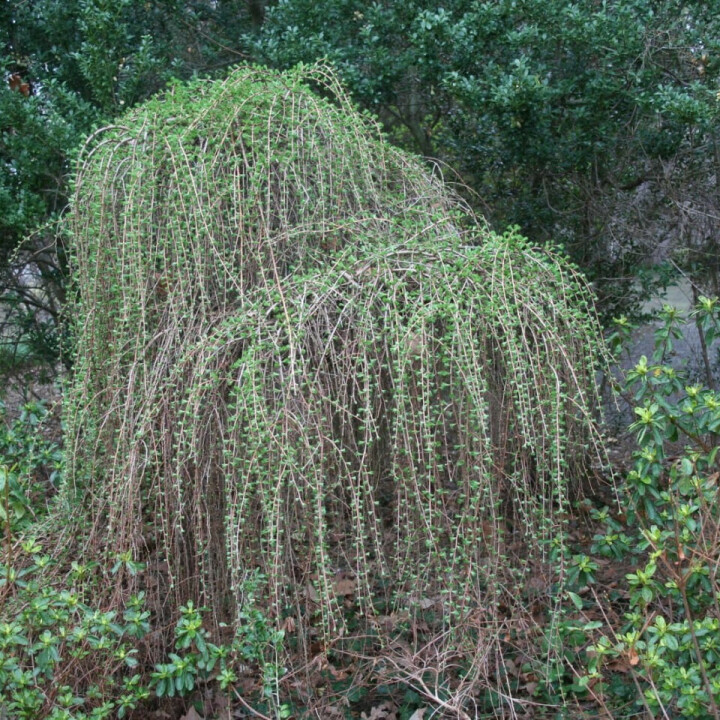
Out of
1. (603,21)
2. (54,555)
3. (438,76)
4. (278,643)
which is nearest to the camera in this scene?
(278,643)

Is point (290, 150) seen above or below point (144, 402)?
above

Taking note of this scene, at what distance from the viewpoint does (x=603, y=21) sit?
420cm

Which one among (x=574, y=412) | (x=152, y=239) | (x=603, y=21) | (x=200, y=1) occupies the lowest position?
(x=574, y=412)

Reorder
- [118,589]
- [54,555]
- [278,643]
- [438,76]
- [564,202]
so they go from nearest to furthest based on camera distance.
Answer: [278,643] → [118,589] → [54,555] → [438,76] → [564,202]

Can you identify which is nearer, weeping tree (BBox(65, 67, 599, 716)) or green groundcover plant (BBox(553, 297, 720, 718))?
green groundcover plant (BBox(553, 297, 720, 718))

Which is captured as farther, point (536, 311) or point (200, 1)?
point (200, 1)

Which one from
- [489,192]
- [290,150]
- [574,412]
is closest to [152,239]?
[290,150]

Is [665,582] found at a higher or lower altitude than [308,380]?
lower

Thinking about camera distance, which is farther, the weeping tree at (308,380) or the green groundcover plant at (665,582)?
the weeping tree at (308,380)

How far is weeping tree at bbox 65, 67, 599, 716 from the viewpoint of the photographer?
279 cm

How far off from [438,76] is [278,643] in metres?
2.98

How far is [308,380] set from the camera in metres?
2.74

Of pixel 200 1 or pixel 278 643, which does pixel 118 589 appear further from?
pixel 200 1

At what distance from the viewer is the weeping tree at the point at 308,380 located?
9.14 feet
